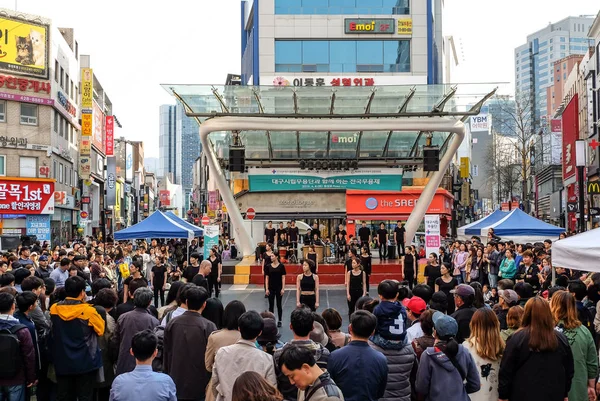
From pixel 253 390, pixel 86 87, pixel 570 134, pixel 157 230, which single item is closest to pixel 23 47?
pixel 86 87

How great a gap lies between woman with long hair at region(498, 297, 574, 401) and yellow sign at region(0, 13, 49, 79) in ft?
140

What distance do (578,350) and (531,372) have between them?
0.90m

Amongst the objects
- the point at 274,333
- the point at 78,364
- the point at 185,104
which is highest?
the point at 185,104

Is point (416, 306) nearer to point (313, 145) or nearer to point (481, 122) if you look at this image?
point (313, 145)

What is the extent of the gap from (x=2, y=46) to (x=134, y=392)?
Answer: 4301 cm

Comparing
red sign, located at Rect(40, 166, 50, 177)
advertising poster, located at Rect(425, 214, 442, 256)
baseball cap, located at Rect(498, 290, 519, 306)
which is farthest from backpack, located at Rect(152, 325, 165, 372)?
red sign, located at Rect(40, 166, 50, 177)

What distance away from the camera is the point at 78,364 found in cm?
758

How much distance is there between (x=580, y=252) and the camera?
9586 millimetres

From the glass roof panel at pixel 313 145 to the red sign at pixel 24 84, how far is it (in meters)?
20.6

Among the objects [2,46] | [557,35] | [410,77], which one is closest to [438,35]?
[410,77]

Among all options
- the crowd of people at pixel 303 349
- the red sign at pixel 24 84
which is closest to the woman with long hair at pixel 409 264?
the crowd of people at pixel 303 349

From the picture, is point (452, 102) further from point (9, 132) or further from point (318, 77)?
point (9, 132)

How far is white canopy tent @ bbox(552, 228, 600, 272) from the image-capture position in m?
9.39

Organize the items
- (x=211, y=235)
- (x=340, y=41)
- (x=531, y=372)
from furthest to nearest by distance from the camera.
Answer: (x=340, y=41)
(x=211, y=235)
(x=531, y=372)
